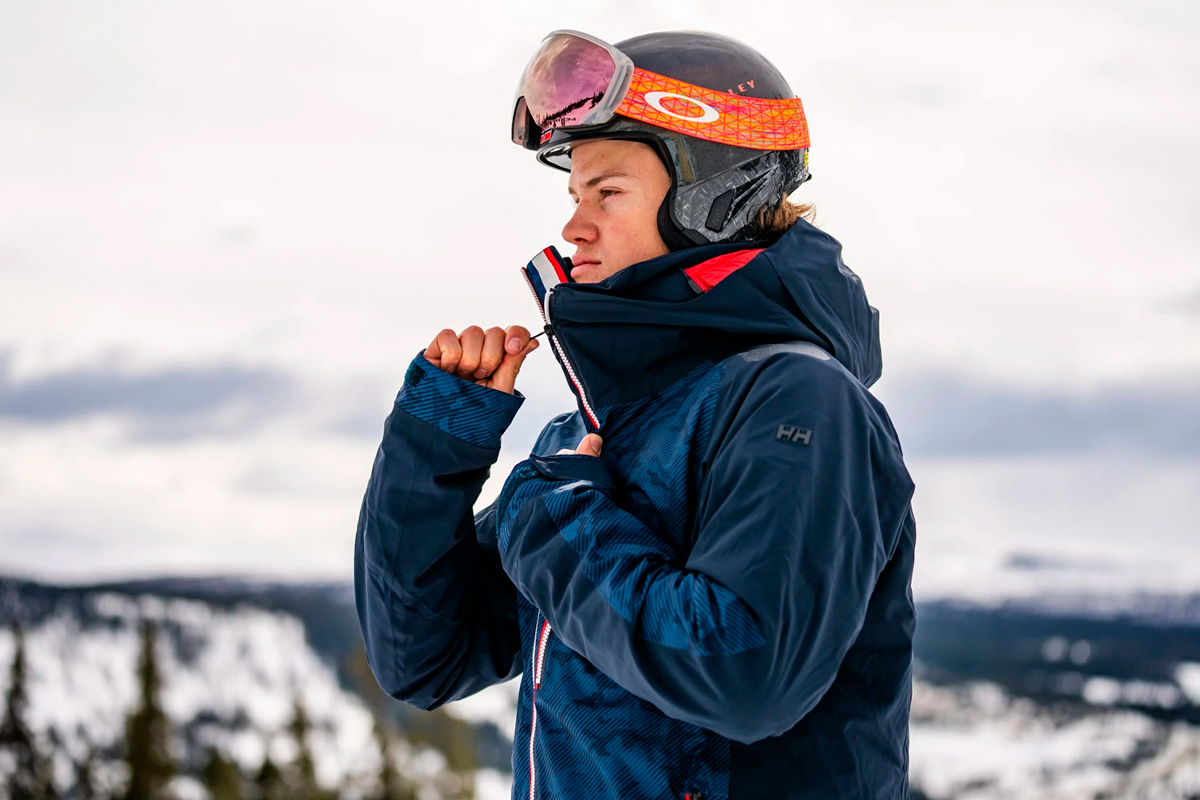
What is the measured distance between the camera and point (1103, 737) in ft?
153

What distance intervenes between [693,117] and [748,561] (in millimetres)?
1122

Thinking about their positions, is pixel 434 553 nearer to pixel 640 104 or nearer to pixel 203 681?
pixel 640 104

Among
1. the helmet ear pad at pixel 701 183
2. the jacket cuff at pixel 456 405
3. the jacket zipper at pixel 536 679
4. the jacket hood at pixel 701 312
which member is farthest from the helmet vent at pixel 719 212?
the jacket zipper at pixel 536 679

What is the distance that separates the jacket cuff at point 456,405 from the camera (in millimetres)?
2664

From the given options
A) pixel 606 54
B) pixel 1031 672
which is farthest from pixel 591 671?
pixel 1031 672

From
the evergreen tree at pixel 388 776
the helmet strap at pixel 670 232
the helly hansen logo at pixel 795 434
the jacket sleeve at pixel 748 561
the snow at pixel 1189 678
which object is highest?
the helmet strap at pixel 670 232

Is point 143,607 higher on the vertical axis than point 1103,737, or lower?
higher

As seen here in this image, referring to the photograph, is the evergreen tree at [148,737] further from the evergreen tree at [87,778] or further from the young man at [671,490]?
the young man at [671,490]

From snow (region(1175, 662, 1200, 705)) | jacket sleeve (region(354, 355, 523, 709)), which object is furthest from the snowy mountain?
jacket sleeve (region(354, 355, 523, 709))

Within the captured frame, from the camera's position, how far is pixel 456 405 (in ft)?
8.75

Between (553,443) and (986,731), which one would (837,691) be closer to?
(553,443)

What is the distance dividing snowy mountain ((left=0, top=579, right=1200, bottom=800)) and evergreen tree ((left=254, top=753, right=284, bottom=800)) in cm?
45

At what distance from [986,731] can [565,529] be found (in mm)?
56866

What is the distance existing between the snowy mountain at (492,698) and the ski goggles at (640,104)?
34.1 m
